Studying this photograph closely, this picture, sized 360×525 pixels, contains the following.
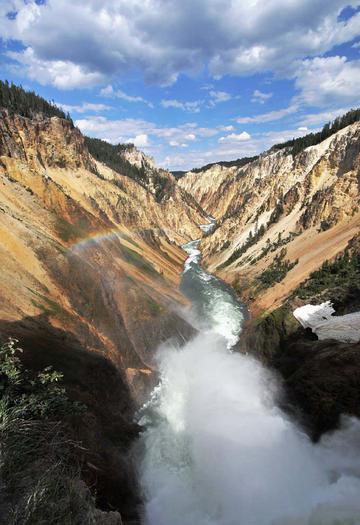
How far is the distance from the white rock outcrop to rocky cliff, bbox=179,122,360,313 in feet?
40.6

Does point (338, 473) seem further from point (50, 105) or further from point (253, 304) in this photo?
point (50, 105)

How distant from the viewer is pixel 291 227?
186ft

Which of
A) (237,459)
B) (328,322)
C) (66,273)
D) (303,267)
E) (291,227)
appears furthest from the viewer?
(291,227)

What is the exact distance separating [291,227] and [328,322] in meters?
37.9

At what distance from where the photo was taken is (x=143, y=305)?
2864cm

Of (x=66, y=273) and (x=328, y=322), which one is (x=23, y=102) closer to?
(x=66, y=273)

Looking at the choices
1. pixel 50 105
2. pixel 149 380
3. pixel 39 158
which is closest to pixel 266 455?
pixel 149 380

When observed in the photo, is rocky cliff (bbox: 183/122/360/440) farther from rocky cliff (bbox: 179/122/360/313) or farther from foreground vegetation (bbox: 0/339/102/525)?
foreground vegetation (bbox: 0/339/102/525)

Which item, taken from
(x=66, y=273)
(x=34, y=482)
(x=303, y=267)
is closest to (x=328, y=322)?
(x=66, y=273)

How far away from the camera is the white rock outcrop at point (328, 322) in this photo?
1818 centimetres

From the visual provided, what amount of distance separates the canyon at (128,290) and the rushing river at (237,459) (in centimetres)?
75

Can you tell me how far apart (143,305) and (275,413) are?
14600 millimetres

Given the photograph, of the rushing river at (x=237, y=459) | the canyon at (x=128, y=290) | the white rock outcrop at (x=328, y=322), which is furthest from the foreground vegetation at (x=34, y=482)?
the white rock outcrop at (x=328, y=322)

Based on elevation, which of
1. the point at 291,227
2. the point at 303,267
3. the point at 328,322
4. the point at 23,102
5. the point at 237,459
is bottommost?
the point at 303,267
